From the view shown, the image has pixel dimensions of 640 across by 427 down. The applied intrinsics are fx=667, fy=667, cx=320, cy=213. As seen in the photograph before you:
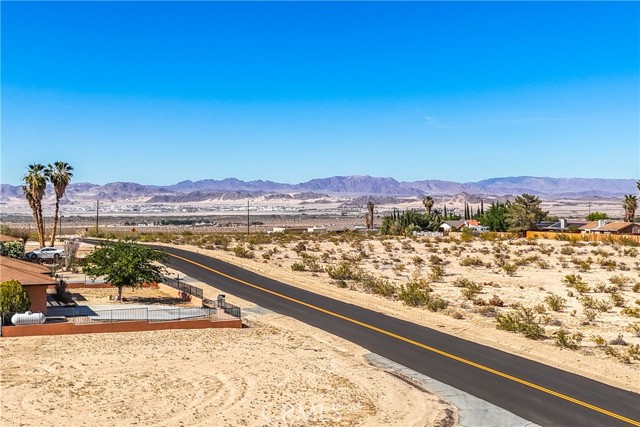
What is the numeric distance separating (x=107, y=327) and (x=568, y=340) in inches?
852

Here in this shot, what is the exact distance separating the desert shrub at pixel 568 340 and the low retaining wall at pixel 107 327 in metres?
15.3

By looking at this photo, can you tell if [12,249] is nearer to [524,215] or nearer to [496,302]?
[496,302]

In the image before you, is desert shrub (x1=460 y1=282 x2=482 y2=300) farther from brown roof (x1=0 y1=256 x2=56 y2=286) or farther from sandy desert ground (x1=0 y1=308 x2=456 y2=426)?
brown roof (x1=0 y1=256 x2=56 y2=286)

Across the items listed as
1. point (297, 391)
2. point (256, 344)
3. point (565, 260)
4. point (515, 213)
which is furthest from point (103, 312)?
point (515, 213)

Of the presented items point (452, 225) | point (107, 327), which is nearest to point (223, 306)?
point (107, 327)

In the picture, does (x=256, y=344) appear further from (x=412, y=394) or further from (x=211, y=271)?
(x=211, y=271)

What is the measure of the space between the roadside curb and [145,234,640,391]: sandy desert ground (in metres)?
6.16

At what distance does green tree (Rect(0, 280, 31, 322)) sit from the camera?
100 feet

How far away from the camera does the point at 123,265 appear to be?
4038cm

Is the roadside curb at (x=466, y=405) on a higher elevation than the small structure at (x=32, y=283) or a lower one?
lower

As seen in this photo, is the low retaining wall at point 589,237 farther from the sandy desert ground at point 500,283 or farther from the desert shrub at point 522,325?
the desert shrub at point 522,325

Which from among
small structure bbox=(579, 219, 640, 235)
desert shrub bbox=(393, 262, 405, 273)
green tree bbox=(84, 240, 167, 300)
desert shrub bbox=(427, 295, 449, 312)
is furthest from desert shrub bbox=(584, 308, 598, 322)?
small structure bbox=(579, 219, 640, 235)

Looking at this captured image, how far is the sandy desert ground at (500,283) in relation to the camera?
99.7 feet

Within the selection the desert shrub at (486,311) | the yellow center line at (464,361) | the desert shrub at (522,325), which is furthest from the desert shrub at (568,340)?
the desert shrub at (486,311)
